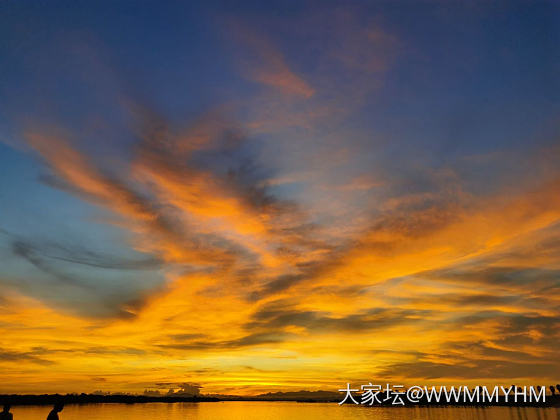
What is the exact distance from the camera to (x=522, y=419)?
120 metres

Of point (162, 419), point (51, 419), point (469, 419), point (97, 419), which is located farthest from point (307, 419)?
point (51, 419)

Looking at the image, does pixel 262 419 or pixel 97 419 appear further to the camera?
pixel 262 419

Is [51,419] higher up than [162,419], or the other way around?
[51,419]

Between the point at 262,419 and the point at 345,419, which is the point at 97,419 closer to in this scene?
the point at 262,419

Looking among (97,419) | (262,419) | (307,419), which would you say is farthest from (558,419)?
(97,419)

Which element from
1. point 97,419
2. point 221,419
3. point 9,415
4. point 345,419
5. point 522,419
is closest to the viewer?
point 9,415

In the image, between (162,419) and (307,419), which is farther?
(307,419)

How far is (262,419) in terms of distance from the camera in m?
114

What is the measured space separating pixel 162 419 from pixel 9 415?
8010 centimetres

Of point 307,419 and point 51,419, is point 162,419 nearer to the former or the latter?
point 307,419

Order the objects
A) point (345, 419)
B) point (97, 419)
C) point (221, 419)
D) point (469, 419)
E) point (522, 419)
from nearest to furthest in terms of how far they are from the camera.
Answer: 1. point (97, 419)
2. point (345, 419)
3. point (221, 419)
4. point (522, 419)
5. point (469, 419)

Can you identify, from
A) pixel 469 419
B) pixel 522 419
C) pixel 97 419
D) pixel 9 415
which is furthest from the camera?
pixel 469 419

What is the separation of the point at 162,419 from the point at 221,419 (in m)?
22.0

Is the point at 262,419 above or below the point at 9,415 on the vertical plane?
below
